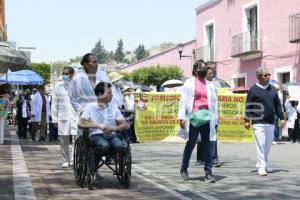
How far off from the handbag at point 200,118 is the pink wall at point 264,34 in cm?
1727

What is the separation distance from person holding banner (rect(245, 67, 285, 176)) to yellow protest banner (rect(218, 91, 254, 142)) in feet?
28.3

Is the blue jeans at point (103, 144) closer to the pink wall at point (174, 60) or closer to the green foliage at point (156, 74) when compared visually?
the pink wall at point (174, 60)

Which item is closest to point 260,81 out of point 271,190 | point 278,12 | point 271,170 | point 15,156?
point 271,170

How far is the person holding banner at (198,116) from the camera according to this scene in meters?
9.00

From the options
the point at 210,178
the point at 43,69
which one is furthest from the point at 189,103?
the point at 43,69

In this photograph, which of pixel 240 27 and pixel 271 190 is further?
pixel 240 27

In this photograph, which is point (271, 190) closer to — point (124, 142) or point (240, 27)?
point (124, 142)

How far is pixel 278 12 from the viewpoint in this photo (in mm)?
27141

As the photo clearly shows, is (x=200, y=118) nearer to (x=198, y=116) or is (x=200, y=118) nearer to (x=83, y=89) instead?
(x=198, y=116)

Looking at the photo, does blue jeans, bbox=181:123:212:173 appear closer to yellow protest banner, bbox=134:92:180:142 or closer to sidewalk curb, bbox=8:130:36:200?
sidewalk curb, bbox=8:130:36:200

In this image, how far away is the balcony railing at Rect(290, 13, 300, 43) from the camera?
24953 millimetres

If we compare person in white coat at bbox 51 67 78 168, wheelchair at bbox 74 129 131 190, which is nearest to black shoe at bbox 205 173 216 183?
wheelchair at bbox 74 129 131 190

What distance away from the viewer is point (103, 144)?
7934 mm

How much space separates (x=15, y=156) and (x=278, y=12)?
1796cm
